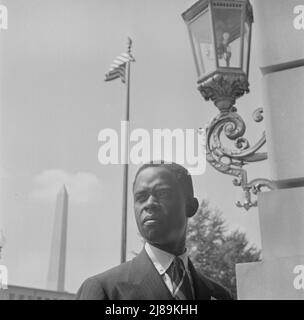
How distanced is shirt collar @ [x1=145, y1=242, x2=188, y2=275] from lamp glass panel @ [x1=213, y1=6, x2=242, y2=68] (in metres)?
1.74

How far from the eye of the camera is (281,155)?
443cm

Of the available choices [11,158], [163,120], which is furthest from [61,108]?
[163,120]

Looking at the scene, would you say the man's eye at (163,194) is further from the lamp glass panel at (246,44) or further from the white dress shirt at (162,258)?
the lamp glass panel at (246,44)

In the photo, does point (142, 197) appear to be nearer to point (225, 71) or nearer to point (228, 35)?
point (225, 71)

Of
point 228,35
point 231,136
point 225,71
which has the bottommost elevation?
point 231,136

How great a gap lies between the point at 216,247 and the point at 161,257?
533 mm

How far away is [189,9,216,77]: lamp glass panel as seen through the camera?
15.8 ft

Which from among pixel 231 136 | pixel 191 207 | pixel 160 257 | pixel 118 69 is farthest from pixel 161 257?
pixel 118 69

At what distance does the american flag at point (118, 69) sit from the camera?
5148 millimetres

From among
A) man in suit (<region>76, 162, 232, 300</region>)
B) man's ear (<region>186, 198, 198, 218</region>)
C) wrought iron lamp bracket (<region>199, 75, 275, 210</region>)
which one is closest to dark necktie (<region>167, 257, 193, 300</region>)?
man in suit (<region>76, 162, 232, 300</region>)

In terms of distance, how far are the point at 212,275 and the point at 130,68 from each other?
2.16m

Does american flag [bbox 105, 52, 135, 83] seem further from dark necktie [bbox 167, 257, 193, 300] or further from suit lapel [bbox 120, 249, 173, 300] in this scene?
dark necktie [bbox 167, 257, 193, 300]

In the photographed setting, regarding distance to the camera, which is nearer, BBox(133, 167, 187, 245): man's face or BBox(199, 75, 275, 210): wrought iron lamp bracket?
BBox(133, 167, 187, 245): man's face
